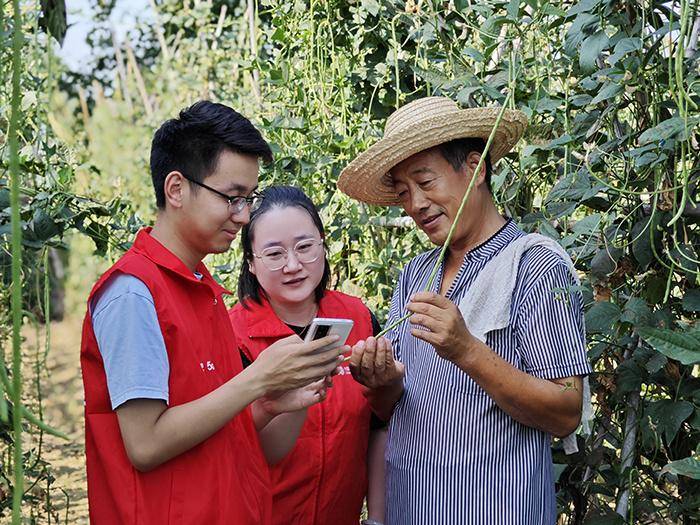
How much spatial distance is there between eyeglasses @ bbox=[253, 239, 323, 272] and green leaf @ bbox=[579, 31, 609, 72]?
76 cm

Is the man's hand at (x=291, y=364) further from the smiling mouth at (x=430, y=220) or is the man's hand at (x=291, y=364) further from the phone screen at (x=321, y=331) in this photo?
the smiling mouth at (x=430, y=220)

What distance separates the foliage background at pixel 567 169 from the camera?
1889mm

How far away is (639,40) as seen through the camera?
6.00 ft

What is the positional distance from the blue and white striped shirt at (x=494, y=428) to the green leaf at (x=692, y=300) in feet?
0.90

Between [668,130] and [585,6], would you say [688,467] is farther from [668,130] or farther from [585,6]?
[585,6]

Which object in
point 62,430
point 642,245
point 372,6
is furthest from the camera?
point 62,430

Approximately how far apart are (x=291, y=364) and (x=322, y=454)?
0.56 m

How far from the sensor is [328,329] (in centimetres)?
180

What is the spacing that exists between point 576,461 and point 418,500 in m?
0.57

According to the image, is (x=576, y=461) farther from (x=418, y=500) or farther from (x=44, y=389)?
(x=44, y=389)

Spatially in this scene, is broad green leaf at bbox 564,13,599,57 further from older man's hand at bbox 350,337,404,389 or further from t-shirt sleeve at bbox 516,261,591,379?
older man's hand at bbox 350,337,404,389

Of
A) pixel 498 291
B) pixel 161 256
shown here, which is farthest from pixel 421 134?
pixel 161 256

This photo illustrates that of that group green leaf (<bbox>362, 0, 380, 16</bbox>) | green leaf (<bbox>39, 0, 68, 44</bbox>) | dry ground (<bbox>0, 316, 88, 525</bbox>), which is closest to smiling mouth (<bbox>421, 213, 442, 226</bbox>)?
green leaf (<bbox>39, 0, 68, 44</bbox>)

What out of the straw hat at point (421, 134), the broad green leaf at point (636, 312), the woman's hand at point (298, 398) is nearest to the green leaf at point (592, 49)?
the straw hat at point (421, 134)
